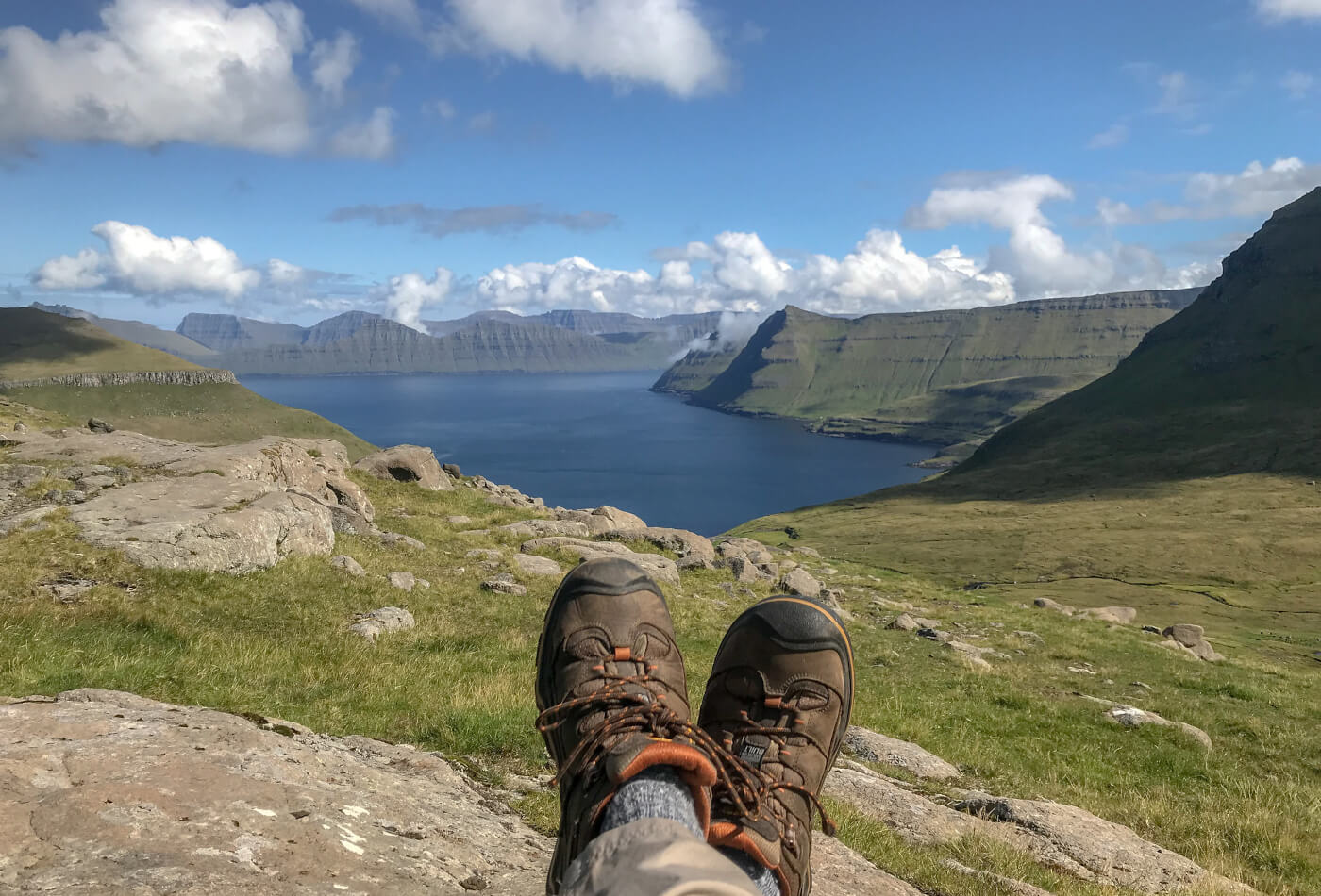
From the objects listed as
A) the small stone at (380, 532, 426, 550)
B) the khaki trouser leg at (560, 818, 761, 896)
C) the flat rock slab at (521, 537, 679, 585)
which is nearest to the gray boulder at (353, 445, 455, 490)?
the flat rock slab at (521, 537, 679, 585)

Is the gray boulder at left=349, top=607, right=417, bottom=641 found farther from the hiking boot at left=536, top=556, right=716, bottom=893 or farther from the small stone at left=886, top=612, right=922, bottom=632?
the small stone at left=886, top=612, right=922, bottom=632

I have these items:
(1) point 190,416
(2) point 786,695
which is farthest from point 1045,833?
(1) point 190,416

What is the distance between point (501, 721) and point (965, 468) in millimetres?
202283

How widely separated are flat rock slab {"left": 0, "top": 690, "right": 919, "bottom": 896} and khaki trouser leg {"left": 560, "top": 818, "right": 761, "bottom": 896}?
4.62ft

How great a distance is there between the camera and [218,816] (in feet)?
13.0

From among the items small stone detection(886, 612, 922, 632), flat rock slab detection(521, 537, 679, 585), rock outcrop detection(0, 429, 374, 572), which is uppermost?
rock outcrop detection(0, 429, 374, 572)

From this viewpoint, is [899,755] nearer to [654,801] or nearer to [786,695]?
[786,695]

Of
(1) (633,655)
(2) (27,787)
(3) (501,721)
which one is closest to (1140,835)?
(1) (633,655)

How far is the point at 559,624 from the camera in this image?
5.77m

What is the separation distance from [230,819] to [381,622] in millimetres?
9529

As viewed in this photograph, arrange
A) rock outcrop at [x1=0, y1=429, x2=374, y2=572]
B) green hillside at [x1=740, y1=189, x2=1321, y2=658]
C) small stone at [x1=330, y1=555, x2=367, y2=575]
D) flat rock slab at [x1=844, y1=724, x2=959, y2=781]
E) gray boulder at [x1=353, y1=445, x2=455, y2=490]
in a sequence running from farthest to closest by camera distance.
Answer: green hillside at [x1=740, y1=189, x2=1321, y2=658] → gray boulder at [x1=353, y1=445, x2=455, y2=490] → small stone at [x1=330, y1=555, x2=367, y2=575] → rock outcrop at [x1=0, y1=429, x2=374, y2=572] → flat rock slab at [x1=844, y1=724, x2=959, y2=781]

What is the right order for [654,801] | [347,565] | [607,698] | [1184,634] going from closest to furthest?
[654,801] → [607,698] → [347,565] → [1184,634]

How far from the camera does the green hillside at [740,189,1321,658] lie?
76062mm

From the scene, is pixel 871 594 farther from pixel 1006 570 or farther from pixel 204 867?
pixel 1006 570
